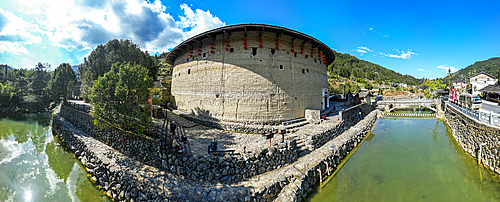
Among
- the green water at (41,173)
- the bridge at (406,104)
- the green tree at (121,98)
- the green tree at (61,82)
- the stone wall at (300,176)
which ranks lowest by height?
the green water at (41,173)

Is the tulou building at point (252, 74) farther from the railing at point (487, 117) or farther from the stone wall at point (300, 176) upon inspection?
the railing at point (487, 117)

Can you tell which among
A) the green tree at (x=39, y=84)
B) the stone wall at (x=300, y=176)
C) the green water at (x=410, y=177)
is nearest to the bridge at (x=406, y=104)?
the green water at (x=410, y=177)

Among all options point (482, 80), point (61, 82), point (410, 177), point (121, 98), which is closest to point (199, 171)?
point (121, 98)

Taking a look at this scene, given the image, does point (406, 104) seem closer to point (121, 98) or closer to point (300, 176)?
point (300, 176)

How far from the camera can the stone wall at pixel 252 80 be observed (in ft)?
45.4

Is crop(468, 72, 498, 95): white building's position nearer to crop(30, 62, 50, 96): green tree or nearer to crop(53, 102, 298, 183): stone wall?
crop(53, 102, 298, 183): stone wall

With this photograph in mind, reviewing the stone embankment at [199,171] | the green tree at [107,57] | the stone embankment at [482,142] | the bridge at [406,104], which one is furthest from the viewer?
the bridge at [406,104]

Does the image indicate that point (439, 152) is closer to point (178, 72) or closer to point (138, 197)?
point (138, 197)

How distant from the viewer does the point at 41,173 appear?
11141 mm

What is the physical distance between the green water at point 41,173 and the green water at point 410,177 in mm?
13131

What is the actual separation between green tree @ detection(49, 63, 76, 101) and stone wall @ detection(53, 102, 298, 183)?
39921mm

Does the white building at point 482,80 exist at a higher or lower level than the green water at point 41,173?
higher

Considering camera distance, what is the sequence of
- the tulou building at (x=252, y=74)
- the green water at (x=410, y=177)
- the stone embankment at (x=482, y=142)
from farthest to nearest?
1. the tulou building at (x=252, y=74)
2. the stone embankment at (x=482, y=142)
3. the green water at (x=410, y=177)

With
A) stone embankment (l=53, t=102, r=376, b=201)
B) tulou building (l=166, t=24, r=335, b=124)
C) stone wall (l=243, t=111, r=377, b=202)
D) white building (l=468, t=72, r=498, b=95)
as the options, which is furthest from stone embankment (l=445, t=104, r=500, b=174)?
white building (l=468, t=72, r=498, b=95)
